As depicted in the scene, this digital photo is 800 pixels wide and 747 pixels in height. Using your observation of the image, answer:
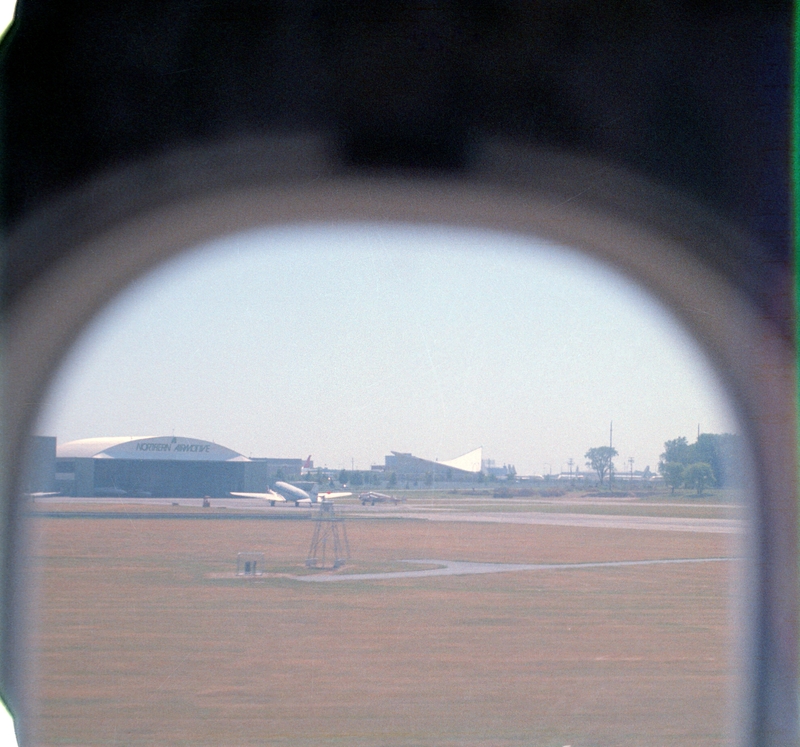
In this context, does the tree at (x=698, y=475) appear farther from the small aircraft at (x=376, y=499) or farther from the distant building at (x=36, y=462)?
the distant building at (x=36, y=462)

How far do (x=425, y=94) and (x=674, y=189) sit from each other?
0.71 metres

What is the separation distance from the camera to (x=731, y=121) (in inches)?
Answer: 86.8

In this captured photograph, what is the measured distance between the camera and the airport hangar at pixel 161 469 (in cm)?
1642

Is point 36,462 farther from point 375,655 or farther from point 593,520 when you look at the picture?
point 593,520

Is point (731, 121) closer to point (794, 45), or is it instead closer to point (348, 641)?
point (794, 45)

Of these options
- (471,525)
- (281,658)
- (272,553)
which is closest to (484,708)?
(281,658)

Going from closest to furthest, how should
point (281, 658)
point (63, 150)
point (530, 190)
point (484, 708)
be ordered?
point (63, 150) → point (530, 190) → point (484, 708) → point (281, 658)

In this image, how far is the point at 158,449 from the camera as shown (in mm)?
17938

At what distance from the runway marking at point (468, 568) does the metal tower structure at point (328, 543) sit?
0.82 m

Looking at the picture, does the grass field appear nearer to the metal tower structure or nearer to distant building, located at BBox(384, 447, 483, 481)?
the metal tower structure

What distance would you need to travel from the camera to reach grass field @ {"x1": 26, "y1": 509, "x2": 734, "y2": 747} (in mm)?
3266

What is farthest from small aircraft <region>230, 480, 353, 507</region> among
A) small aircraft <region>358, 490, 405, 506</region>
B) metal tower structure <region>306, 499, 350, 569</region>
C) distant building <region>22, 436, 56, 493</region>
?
distant building <region>22, 436, 56, 493</region>

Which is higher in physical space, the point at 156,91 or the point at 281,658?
the point at 156,91

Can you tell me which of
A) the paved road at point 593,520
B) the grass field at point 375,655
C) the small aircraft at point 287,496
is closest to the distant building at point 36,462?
the grass field at point 375,655
